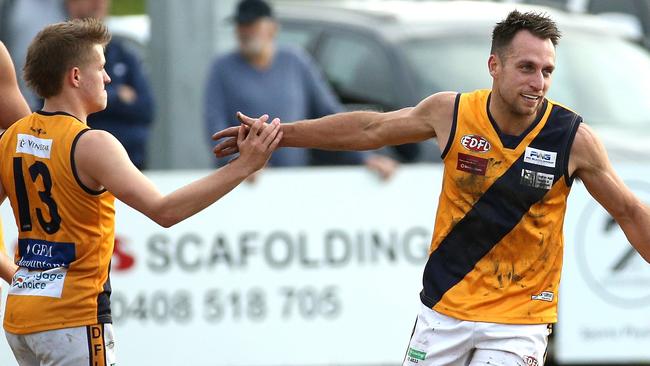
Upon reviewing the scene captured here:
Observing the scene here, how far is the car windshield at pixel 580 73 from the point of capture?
33.8ft

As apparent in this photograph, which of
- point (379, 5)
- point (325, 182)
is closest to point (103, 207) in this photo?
point (325, 182)

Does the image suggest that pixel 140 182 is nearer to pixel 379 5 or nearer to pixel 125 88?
pixel 125 88

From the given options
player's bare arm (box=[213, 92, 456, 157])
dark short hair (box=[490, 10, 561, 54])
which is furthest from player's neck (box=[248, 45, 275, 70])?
dark short hair (box=[490, 10, 561, 54])

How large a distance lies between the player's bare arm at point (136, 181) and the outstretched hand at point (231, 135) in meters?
0.31

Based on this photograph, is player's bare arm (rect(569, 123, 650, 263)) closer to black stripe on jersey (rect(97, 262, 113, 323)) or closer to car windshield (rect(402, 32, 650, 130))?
black stripe on jersey (rect(97, 262, 113, 323))

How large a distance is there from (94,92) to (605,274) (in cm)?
536

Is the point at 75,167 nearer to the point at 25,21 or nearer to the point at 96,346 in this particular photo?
the point at 96,346

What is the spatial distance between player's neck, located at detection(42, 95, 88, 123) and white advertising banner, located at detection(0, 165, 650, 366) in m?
3.92

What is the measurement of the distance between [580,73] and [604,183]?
515 cm

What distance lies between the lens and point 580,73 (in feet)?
34.9

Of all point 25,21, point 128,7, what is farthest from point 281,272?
point 128,7

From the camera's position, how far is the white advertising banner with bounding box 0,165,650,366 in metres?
9.38

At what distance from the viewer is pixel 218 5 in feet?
33.9

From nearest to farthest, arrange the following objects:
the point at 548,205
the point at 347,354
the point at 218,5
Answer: the point at 548,205 → the point at 347,354 → the point at 218,5
